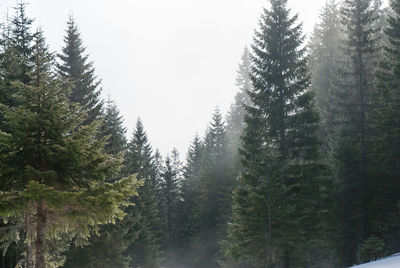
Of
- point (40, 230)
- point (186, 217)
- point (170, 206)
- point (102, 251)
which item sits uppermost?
point (170, 206)

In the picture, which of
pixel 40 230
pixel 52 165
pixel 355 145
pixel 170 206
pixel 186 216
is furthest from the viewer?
pixel 170 206

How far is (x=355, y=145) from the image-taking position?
1073 inches

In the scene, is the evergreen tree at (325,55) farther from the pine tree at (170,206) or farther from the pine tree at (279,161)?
the pine tree at (170,206)

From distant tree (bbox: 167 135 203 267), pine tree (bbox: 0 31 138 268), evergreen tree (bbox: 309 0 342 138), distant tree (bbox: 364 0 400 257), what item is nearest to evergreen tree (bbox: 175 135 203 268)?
distant tree (bbox: 167 135 203 267)

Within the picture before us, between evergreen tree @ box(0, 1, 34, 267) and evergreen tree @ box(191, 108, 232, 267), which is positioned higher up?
evergreen tree @ box(0, 1, 34, 267)

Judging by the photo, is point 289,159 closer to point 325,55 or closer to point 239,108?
point 325,55

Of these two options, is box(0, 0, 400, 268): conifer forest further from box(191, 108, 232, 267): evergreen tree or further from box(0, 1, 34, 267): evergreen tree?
box(191, 108, 232, 267): evergreen tree

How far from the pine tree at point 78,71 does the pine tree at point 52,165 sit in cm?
1757

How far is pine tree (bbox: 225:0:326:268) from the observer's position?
69.6 feet

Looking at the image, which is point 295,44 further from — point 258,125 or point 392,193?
point 392,193

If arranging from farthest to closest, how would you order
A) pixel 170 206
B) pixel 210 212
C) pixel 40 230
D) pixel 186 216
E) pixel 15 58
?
1. pixel 170 206
2. pixel 186 216
3. pixel 210 212
4. pixel 15 58
5. pixel 40 230

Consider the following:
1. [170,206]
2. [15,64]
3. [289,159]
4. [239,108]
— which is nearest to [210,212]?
[170,206]

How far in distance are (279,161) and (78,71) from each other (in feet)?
52.9

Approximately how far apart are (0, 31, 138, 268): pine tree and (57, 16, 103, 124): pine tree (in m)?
17.6
